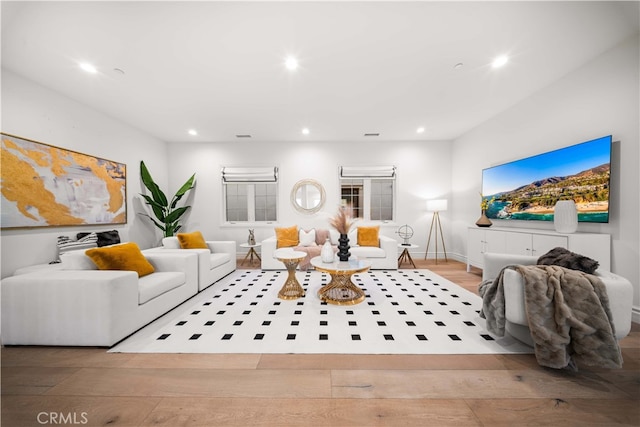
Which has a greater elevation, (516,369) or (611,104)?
(611,104)

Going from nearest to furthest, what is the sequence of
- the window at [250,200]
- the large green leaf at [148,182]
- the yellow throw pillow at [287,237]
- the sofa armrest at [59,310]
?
the sofa armrest at [59,310] → the large green leaf at [148,182] → the yellow throw pillow at [287,237] → the window at [250,200]

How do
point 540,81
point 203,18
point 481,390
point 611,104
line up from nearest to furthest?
1. point 481,390
2. point 203,18
3. point 611,104
4. point 540,81

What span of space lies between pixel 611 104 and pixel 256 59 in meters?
3.82

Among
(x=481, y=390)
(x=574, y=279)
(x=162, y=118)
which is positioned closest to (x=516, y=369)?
(x=481, y=390)

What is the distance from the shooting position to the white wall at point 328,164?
5.23 metres

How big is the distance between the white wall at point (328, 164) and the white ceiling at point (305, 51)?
5.16ft

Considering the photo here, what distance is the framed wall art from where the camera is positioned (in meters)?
2.57

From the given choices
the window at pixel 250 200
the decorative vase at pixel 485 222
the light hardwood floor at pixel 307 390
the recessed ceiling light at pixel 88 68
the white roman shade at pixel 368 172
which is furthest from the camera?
the window at pixel 250 200

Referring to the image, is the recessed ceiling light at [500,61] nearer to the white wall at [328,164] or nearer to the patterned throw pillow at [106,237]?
the white wall at [328,164]

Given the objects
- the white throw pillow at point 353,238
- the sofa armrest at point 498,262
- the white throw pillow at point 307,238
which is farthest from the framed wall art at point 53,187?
the sofa armrest at point 498,262

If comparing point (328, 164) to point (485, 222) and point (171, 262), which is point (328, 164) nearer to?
point (485, 222)

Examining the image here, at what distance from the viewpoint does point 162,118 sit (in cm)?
389

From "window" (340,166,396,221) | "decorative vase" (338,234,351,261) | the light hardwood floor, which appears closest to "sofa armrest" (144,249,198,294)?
the light hardwood floor

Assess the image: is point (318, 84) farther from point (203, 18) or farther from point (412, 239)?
point (412, 239)
